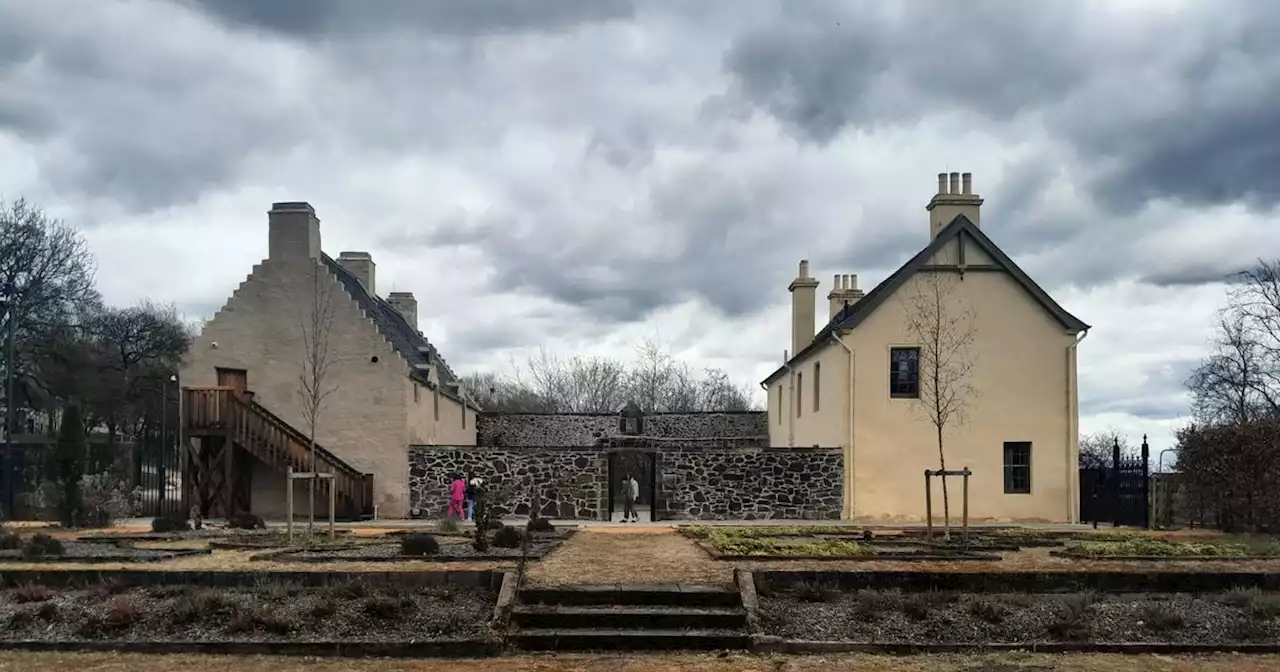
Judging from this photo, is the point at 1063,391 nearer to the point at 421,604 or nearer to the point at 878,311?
the point at 878,311

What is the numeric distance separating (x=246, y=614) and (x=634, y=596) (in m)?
3.85

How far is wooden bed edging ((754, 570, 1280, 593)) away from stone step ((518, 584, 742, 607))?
66 cm

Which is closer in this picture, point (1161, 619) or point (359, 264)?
point (1161, 619)

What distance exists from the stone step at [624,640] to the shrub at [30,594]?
527 centimetres

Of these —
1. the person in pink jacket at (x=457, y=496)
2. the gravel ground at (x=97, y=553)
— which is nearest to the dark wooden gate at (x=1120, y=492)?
the person in pink jacket at (x=457, y=496)

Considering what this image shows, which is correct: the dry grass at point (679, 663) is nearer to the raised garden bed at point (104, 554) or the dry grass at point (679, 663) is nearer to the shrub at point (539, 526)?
the raised garden bed at point (104, 554)

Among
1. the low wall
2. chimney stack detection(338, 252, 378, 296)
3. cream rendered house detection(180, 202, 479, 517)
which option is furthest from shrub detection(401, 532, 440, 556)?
chimney stack detection(338, 252, 378, 296)

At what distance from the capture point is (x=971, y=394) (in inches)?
1116

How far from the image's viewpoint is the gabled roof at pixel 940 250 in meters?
27.8

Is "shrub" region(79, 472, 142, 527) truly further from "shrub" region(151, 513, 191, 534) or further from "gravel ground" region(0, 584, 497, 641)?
"gravel ground" region(0, 584, 497, 641)

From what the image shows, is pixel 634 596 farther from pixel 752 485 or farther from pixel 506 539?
pixel 752 485

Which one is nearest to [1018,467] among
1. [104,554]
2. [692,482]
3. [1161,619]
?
[692,482]

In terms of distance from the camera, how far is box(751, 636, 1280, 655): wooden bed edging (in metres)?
9.81

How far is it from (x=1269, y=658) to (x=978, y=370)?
19186mm
